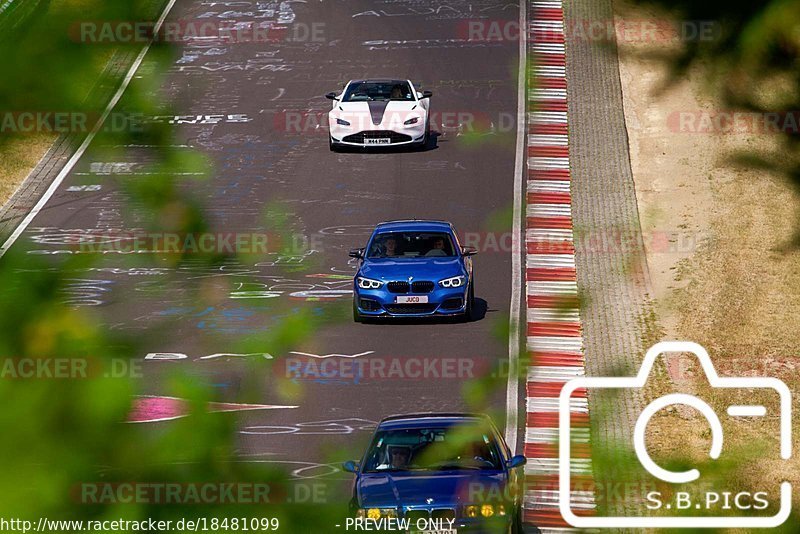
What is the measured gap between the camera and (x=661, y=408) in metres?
2.42

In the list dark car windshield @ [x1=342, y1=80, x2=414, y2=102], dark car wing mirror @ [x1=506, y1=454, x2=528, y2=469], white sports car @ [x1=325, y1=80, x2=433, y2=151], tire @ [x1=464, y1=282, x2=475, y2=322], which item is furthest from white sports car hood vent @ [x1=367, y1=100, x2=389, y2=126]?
dark car wing mirror @ [x1=506, y1=454, x2=528, y2=469]

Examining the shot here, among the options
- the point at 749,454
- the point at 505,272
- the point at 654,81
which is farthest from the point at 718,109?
the point at 505,272

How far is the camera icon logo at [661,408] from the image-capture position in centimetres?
212

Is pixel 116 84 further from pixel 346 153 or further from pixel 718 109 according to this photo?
pixel 346 153

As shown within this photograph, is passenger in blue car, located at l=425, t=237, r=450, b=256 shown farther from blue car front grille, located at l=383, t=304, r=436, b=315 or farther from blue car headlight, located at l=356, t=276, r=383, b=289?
blue car headlight, located at l=356, t=276, r=383, b=289

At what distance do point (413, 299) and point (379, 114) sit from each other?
32.8ft

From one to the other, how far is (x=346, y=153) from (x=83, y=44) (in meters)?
28.9

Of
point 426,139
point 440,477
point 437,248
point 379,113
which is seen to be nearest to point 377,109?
point 379,113

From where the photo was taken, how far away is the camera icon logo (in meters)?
2.12

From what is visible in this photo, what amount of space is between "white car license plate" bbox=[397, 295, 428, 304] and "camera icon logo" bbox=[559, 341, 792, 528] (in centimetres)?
1694

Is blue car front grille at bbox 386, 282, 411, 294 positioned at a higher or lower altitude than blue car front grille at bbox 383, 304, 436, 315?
higher

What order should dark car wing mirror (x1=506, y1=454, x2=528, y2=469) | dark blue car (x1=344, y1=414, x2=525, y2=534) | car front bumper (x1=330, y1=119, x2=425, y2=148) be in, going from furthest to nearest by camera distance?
car front bumper (x1=330, y1=119, x2=425, y2=148), dark car wing mirror (x1=506, y1=454, x2=528, y2=469), dark blue car (x1=344, y1=414, x2=525, y2=534)

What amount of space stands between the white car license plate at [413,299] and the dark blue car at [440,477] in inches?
315

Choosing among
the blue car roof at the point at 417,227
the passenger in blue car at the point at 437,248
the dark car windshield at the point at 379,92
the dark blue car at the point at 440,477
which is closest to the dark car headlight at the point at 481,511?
the dark blue car at the point at 440,477
